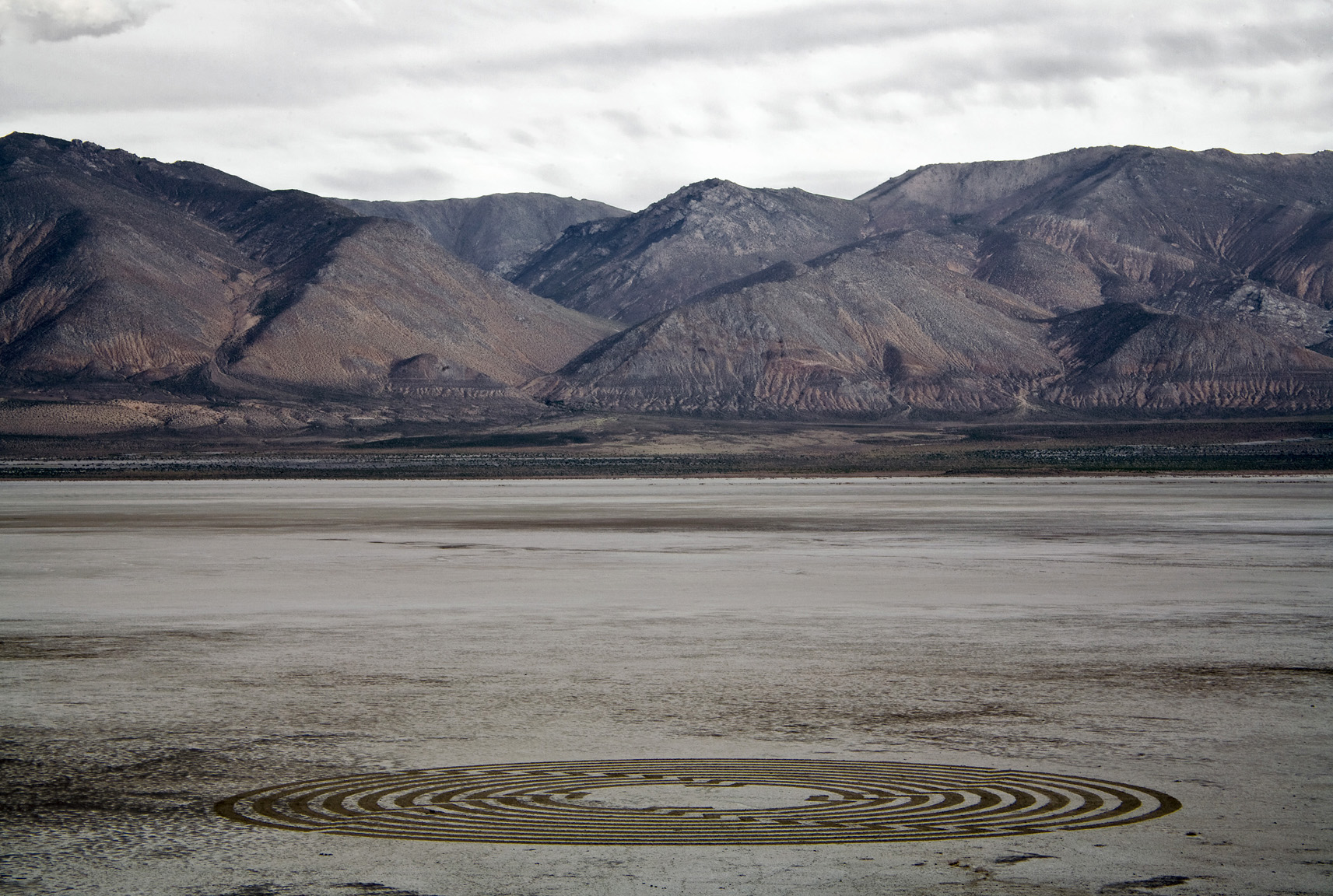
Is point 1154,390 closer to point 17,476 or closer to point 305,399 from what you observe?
point 305,399

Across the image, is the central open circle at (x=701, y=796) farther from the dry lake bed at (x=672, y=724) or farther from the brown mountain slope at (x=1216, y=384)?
the brown mountain slope at (x=1216, y=384)

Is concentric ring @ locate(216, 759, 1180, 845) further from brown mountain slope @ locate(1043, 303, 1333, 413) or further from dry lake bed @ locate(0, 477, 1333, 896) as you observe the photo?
brown mountain slope @ locate(1043, 303, 1333, 413)

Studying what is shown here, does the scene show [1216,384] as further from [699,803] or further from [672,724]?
[699,803]

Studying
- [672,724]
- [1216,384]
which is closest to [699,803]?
[672,724]

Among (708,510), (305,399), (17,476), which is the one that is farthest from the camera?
(305,399)

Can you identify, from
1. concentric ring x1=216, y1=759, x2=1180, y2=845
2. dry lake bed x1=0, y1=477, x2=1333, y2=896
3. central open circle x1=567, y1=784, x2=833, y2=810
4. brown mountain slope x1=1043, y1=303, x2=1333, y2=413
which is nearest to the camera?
dry lake bed x1=0, y1=477, x2=1333, y2=896

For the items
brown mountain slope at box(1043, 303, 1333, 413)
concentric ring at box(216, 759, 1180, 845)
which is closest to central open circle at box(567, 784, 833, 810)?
concentric ring at box(216, 759, 1180, 845)

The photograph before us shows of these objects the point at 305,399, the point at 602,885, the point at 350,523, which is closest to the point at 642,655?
the point at 602,885
